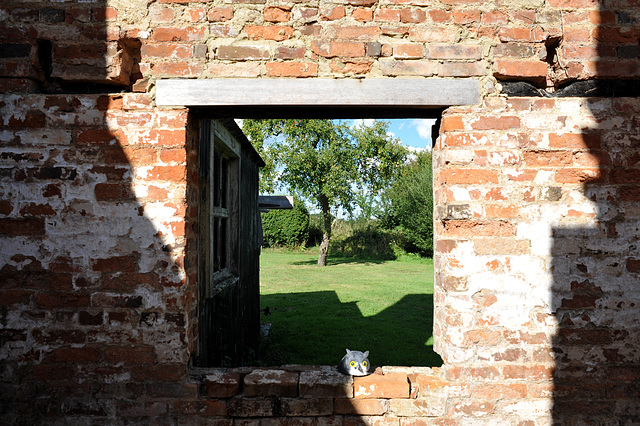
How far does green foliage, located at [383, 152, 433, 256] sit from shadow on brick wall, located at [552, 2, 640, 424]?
15.9m

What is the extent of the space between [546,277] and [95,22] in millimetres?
3058

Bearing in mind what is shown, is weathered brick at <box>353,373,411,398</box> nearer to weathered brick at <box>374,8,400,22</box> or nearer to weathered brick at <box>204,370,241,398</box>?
weathered brick at <box>204,370,241,398</box>

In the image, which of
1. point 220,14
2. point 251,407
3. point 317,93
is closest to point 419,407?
point 251,407

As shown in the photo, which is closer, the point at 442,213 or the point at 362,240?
the point at 442,213

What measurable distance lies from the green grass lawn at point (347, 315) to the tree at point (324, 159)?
4002 millimetres

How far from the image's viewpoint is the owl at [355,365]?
2.39 metres

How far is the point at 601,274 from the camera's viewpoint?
7.66 feet

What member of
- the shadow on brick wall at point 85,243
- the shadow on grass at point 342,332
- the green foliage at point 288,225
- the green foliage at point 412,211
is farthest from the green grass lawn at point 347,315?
the green foliage at point 288,225

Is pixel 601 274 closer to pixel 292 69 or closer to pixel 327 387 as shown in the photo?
pixel 327 387

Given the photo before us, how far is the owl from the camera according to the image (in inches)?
94.0

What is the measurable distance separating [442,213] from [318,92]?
104 cm

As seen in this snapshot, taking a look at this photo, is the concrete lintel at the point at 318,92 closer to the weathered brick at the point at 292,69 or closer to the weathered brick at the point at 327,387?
the weathered brick at the point at 292,69

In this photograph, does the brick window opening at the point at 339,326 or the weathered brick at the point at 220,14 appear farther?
the brick window opening at the point at 339,326

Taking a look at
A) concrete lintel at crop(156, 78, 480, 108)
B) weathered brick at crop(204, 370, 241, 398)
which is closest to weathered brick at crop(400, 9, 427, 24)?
concrete lintel at crop(156, 78, 480, 108)
